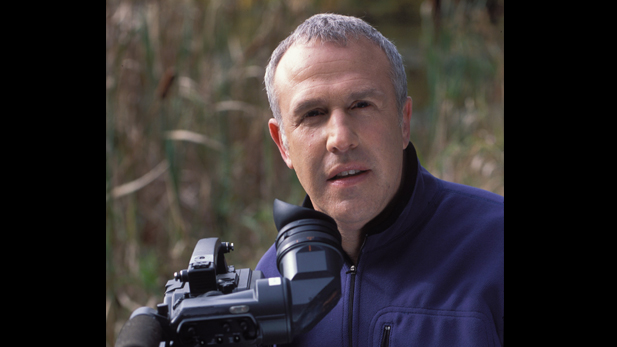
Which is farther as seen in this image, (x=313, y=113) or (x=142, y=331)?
(x=313, y=113)

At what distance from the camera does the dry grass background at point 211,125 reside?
275cm

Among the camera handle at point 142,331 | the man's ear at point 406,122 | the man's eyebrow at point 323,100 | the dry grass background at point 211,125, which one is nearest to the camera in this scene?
the camera handle at point 142,331

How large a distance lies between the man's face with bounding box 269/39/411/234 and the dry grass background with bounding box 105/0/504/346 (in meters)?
1.45

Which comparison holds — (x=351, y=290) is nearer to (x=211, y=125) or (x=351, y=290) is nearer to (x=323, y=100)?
(x=323, y=100)

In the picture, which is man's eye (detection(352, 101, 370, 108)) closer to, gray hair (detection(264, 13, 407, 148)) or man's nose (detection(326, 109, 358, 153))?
man's nose (detection(326, 109, 358, 153))

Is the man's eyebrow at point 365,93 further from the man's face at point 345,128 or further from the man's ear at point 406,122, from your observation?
the man's ear at point 406,122

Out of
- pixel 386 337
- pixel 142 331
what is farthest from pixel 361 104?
pixel 142 331

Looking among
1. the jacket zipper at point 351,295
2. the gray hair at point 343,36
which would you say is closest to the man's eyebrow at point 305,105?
the gray hair at point 343,36

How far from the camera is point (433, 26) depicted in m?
3.09

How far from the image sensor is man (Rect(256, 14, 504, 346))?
4.05 ft

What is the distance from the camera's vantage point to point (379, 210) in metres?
1.36

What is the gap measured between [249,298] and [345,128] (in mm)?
522

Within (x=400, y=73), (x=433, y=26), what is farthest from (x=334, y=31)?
(x=433, y=26)

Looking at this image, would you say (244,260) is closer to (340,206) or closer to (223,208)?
(223,208)
